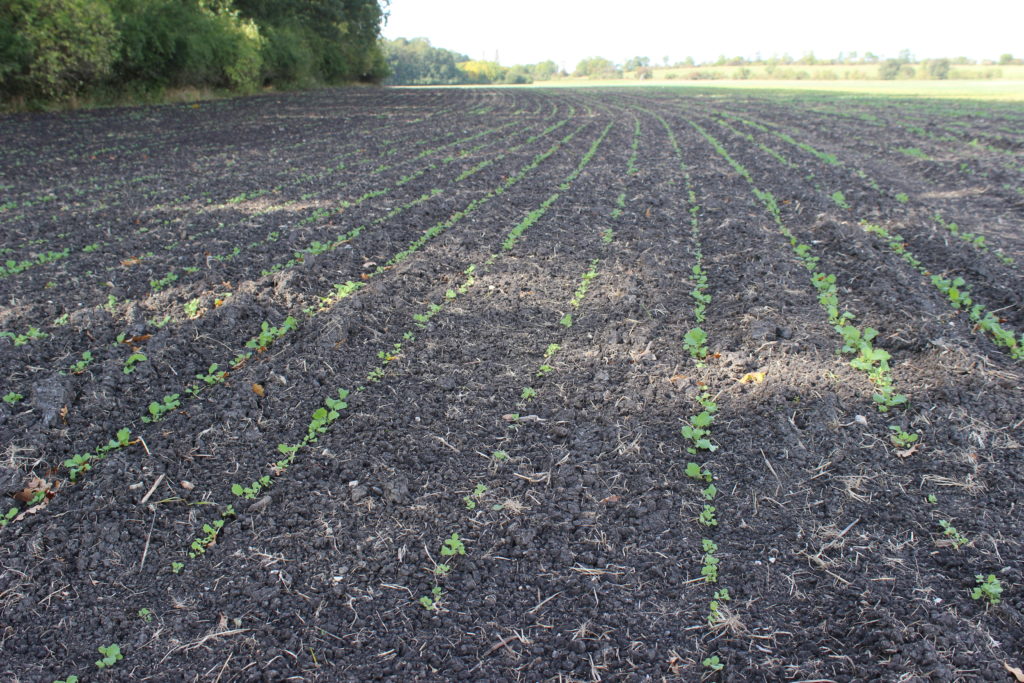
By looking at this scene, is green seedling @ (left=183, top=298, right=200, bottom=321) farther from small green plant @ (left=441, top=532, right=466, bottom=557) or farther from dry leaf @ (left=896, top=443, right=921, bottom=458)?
dry leaf @ (left=896, top=443, right=921, bottom=458)

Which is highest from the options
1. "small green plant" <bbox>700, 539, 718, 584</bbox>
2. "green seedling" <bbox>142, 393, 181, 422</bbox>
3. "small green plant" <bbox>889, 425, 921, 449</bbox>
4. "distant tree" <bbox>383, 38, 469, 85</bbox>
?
"distant tree" <bbox>383, 38, 469, 85</bbox>

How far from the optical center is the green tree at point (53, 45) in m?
16.1

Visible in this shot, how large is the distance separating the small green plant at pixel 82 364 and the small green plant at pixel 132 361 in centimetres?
25

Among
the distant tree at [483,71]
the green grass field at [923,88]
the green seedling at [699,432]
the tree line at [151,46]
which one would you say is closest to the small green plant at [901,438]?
the green seedling at [699,432]

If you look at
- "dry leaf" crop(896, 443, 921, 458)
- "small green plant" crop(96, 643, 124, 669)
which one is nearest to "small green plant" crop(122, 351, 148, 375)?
"small green plant" crop(96, 643, 124, 669)

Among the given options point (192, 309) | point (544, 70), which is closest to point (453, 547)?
point (192, 309)

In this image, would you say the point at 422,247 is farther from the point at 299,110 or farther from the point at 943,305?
the point at 299,110

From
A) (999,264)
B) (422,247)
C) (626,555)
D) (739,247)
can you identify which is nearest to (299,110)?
(422,247)

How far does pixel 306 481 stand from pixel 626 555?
1603 millimetres

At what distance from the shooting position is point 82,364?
415cm

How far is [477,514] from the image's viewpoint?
298cm

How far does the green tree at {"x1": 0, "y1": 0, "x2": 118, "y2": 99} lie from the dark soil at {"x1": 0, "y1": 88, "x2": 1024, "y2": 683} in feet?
41.0

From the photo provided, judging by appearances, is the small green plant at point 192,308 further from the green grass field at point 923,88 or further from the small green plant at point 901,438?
the green grass field at point 923,88

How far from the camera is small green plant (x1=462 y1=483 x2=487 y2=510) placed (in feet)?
9.93
